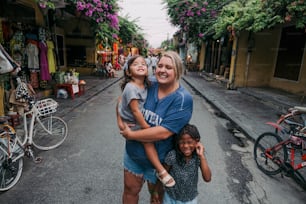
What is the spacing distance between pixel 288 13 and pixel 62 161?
23.4 ft

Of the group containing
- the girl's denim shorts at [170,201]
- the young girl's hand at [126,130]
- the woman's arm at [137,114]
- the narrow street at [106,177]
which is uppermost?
the woman's arm at [137,114]

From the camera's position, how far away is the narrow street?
2.79 meters


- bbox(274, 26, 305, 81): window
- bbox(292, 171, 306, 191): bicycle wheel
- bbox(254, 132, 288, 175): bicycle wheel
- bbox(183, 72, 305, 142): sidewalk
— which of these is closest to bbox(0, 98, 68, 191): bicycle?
bbox(254, 132, 288, 175): bicycle wheel

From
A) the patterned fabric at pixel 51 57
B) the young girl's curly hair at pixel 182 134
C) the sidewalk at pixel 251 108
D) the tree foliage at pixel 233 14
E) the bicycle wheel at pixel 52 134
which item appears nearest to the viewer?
the young girl's curly hair at pixel 182 134

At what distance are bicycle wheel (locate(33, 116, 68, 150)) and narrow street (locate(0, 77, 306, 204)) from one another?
17 cm

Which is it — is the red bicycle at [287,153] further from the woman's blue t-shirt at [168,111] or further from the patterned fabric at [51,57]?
the patterned fabric at [51,57]

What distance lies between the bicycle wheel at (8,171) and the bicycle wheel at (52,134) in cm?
95

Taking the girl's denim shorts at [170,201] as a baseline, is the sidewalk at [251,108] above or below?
below

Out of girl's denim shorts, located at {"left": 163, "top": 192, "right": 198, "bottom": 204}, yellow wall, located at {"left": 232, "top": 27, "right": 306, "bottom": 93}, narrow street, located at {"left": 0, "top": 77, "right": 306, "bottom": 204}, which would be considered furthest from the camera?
yellow wall, located at {"left": 232, "top": 27, "right": 306, "bottom": 93}

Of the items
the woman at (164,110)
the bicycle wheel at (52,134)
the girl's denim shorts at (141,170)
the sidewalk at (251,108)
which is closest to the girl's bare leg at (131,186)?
the girl's denim shorts at (141,170)

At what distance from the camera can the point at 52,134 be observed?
4.42 meters

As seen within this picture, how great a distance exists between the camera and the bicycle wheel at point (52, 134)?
420cm

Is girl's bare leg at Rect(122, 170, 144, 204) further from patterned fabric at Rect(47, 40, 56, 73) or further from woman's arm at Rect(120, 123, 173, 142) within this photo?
patterned fabric at Rect(47, 40, 56, 73)

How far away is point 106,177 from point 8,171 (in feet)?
4.57
